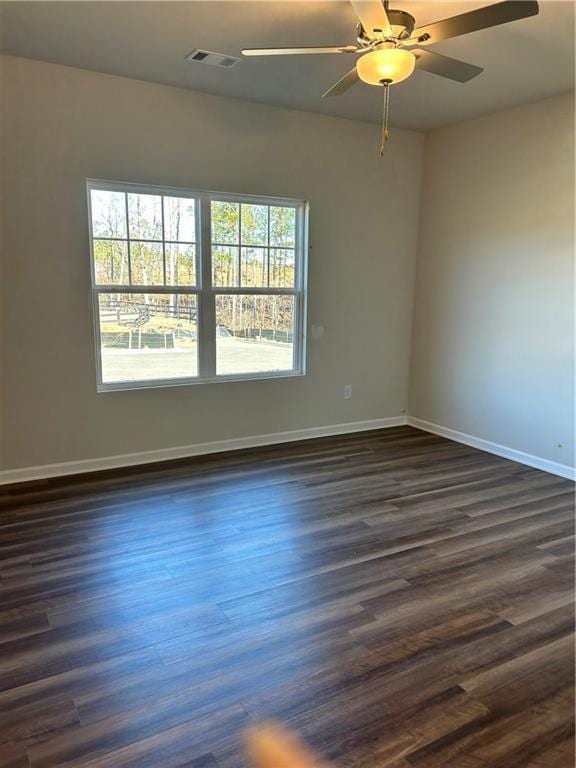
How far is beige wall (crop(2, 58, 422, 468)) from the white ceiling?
25 centimetres

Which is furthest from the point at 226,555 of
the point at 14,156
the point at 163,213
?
the point at 14,156

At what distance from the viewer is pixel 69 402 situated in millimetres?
3910

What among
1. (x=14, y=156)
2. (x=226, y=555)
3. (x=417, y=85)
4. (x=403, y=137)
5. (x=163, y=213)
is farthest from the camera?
(x=403, y=137)

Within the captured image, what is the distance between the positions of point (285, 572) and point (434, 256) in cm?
362

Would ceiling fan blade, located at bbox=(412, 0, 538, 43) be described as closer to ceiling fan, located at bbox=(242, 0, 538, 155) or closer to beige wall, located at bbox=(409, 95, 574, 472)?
ceiling fan, located at bbox=(242, 0, 538, 155)

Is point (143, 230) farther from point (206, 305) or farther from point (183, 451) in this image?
point (183, 451)

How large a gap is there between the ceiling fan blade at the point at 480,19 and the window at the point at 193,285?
232 centimetres

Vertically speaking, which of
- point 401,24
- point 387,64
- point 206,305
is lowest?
point 206,305

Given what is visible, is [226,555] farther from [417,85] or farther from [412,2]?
[417,85]

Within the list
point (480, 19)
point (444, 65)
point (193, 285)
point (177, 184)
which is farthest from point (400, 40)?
point (193, 285)

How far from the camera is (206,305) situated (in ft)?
14.3

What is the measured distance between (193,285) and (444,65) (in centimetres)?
244

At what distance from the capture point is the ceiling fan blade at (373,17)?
2057 mm

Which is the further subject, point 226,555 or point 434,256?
point 434,256
